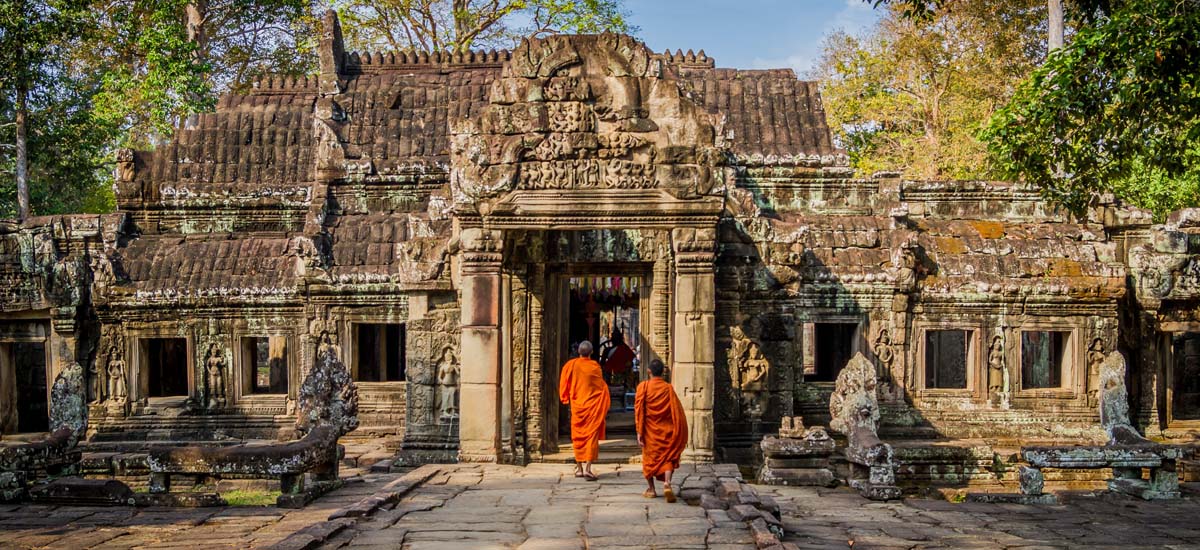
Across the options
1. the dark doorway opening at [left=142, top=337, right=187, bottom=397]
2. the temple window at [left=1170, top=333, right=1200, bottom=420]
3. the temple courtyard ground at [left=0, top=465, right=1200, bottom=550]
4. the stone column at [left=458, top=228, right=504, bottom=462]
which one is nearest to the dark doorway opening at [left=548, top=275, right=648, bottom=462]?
the stone column at [left=458, top=228, right=504, bottom=462]

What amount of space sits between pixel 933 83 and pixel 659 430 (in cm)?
1992

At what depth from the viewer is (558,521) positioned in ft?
29.1

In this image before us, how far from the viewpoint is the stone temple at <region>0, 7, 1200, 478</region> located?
11.8m

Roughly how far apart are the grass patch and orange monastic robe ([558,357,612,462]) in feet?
8.97

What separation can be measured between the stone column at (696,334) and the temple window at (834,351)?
471 centimetres

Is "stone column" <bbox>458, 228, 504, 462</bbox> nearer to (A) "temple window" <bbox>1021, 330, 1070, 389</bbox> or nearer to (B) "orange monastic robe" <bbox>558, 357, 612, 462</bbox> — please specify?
(B) "orange monastic robe" <bbox>558, 357, 612, 462</bbox>

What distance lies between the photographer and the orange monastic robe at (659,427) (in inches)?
392

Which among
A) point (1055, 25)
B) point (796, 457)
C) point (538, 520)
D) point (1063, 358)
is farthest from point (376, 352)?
point (1055, 25)

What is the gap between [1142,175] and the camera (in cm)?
2175

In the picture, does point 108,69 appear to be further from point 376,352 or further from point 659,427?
point 659,427

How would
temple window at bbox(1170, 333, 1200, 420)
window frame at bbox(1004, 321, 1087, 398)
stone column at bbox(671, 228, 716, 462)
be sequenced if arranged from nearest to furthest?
1. stone column at bbox(671, 228, 716, 462)
2. window frame at bbox(1004, 321, 1087, 398)
3. temple window at bbox(1170, 333, 1200, 420)

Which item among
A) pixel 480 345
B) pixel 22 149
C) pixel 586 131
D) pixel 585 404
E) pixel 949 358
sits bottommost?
pixel 949 358

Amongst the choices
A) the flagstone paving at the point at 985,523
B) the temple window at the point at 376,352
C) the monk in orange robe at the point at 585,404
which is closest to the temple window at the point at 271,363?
the temple window at the point at 376,352

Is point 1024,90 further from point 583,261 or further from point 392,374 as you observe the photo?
point 392,374
